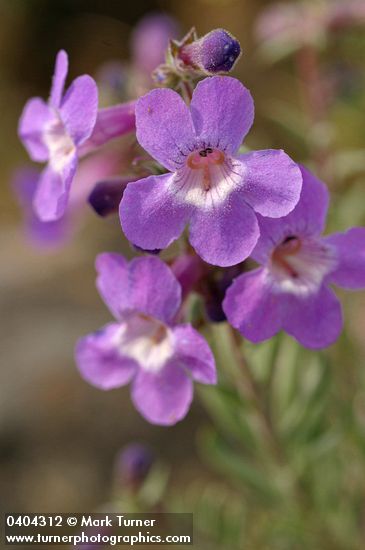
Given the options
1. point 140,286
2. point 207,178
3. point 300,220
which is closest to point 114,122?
point 207,178

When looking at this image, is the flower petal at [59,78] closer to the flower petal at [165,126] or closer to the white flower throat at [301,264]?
the flower petal at [165,126]

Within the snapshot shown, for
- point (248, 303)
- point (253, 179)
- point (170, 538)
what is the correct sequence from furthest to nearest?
point (170, 538) < point (248, 303) < point (253, 179)

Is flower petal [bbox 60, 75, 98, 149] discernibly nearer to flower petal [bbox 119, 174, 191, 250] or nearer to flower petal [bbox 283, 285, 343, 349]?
flower petal [bbox 119, 174, 191, 250]

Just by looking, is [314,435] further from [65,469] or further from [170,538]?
[65,469]

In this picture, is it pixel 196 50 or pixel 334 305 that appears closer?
pixel 196 50

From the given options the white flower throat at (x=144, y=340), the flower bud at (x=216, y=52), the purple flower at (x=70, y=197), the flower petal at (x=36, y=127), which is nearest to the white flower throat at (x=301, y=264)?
the white flower throat at (x=144, y=340)

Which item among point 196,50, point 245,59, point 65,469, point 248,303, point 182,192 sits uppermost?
point 245,59

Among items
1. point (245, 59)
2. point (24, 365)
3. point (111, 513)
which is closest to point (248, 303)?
point (111, 513)

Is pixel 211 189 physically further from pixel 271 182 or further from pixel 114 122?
pixel 114 122
